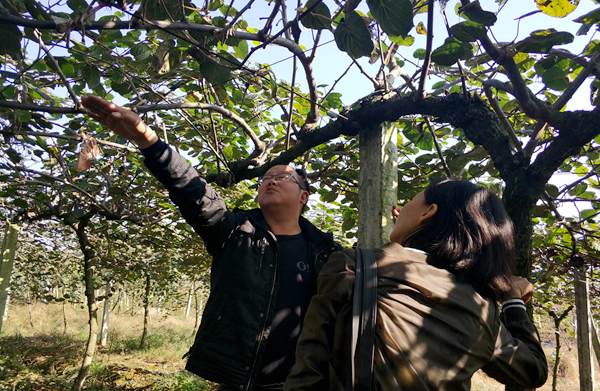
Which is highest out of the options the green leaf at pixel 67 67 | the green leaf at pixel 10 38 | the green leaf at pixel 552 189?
the green leaf at pixel 67 67

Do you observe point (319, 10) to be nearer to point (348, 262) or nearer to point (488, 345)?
point (348, 262)

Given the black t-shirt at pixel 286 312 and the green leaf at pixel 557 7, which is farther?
the black t-shirt at pixel 286 312

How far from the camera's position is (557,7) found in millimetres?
1396

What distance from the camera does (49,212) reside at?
5.48 meters

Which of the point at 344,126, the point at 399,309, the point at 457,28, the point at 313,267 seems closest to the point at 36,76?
the point at 344,126

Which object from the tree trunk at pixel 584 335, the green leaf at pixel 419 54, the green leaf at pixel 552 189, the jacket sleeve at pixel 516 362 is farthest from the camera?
the tree trunk at pixel 584 335

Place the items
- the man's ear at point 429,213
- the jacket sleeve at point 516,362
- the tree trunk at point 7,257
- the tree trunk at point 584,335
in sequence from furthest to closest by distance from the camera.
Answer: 1. the tree trunk at point 7,257
2. the tree trunk at point 584,335
3. the man's ear at point 429,213
4. the jacket sleeve at point 516,362

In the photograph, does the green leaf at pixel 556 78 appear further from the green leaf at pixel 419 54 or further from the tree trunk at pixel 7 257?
the tree trunk at pixel 7 257

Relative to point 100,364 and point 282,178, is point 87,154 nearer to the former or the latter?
point 282,178

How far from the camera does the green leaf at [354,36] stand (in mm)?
1335

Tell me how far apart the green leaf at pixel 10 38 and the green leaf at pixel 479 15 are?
1463mm

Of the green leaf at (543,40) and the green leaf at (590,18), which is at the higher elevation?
the green leaf at (590,18)

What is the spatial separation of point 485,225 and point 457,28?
709mm

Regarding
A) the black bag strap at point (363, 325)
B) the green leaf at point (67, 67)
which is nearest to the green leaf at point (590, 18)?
the black bag strap at point (363, 325)
